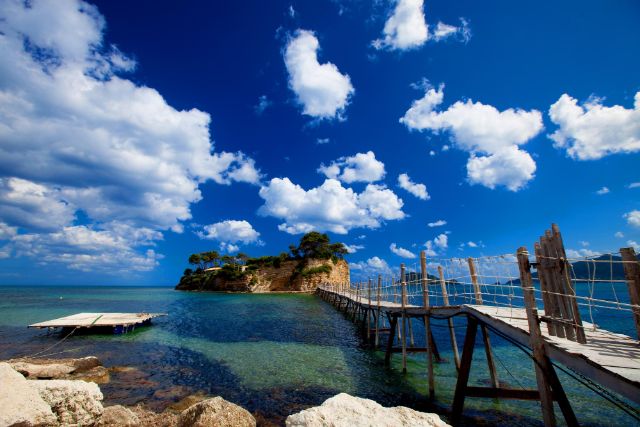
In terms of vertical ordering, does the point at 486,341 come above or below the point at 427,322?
below

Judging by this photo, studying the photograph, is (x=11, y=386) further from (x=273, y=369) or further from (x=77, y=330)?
(x=77, y=330)

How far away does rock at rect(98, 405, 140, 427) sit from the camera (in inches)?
283

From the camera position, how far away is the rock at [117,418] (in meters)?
7.19

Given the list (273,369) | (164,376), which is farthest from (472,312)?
(164,376)

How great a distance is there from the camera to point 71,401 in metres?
6.86

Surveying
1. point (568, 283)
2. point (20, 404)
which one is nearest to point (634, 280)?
point (568, 283)

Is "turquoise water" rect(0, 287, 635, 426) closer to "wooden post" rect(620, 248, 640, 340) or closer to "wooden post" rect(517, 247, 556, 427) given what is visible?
"wooden post" rect(517, 247, 556, 427)

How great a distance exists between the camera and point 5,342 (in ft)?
60.1

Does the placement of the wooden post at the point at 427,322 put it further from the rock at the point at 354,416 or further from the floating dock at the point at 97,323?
the floating dock at the point at 97,323

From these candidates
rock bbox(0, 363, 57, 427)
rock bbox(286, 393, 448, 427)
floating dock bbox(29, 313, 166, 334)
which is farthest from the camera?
floating dock bbox(29, 313, 166, 334)

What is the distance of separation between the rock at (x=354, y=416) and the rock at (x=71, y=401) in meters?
5.97

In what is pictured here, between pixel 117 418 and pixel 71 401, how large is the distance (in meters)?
1.13

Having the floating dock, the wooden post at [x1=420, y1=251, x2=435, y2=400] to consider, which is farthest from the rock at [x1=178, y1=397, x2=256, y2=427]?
the floating dock

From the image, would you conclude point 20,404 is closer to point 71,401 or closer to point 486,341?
point 71,401
